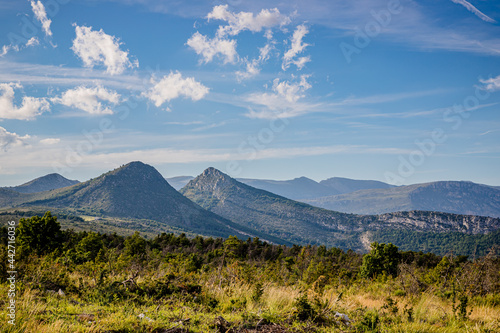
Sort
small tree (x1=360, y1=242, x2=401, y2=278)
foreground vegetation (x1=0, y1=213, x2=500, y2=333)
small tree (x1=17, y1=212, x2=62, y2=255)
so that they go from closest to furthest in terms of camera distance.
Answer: foreground vegetation (x1=0, y1=213, x2=500, y2=333) → small tree (x1=360, y1=242, x2=401, y2=278) → small tree (x1=17, y1=212, x2=62, y2=255)

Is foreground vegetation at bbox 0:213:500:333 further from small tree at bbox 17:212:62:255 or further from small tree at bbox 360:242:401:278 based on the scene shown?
small tree at bbox 17:212:62:255

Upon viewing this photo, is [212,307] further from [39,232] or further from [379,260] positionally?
[39,232]

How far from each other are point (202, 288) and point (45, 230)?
44890 mm

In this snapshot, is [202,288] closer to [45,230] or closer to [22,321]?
[22,321]

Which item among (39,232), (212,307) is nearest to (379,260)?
(212,307)

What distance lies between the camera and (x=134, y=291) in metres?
9.10

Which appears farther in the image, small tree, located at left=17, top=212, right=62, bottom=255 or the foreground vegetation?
small tree, located at left=17, top=212, right=62, bottom=255

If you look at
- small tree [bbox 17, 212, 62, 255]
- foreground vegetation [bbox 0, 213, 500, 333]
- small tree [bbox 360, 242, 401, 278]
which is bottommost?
small tree [bbox 360, 242, 401, 278]

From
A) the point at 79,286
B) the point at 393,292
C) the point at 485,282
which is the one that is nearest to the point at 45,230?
the point at 79,286

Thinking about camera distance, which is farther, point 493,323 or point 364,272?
point 364,272

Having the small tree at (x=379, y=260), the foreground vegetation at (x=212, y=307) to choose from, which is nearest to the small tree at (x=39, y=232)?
the foreground vegetation at (x=212, y=307)

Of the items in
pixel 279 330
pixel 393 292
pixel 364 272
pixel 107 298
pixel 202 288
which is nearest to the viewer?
pixel 279 330

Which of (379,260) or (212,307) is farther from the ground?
(212,307)

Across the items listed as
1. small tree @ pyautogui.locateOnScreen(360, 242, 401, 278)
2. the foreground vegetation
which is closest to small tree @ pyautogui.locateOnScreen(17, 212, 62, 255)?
the foreground vegetation
